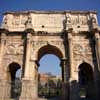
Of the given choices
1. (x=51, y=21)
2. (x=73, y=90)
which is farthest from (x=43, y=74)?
(x=73, y=90)

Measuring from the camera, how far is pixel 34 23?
1495 centimetres

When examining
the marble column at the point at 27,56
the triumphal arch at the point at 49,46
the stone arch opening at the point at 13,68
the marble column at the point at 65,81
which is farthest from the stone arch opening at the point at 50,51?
the stone arch opening at the point at 13,68

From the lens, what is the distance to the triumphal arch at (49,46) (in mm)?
12270

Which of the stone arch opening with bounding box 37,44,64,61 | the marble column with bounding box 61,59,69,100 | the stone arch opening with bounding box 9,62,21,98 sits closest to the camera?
the marble column with bounding box 61,59,69,100

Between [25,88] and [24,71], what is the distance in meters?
1.43

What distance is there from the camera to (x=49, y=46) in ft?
46.4

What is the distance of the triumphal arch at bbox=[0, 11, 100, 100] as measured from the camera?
12270 millimetres

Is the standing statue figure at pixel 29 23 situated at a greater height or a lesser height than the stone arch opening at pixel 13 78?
greater

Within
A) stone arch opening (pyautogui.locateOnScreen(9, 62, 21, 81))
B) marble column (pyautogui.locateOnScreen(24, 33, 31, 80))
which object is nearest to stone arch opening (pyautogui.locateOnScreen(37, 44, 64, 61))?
marble column (pyautogui.locateOnScreen(24, 33, 31, 80))

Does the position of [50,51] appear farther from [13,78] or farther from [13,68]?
[13,78]

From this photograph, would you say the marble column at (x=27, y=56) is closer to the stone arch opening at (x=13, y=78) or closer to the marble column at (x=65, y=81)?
the stone arch opening at (x=13, y=78)

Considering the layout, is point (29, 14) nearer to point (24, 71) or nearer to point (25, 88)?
point (24, 71)

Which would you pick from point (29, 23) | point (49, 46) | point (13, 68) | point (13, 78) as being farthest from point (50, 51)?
point (13, 78)

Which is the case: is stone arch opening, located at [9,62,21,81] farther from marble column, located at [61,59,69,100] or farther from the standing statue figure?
marble column, located at [61,59,69,100]
